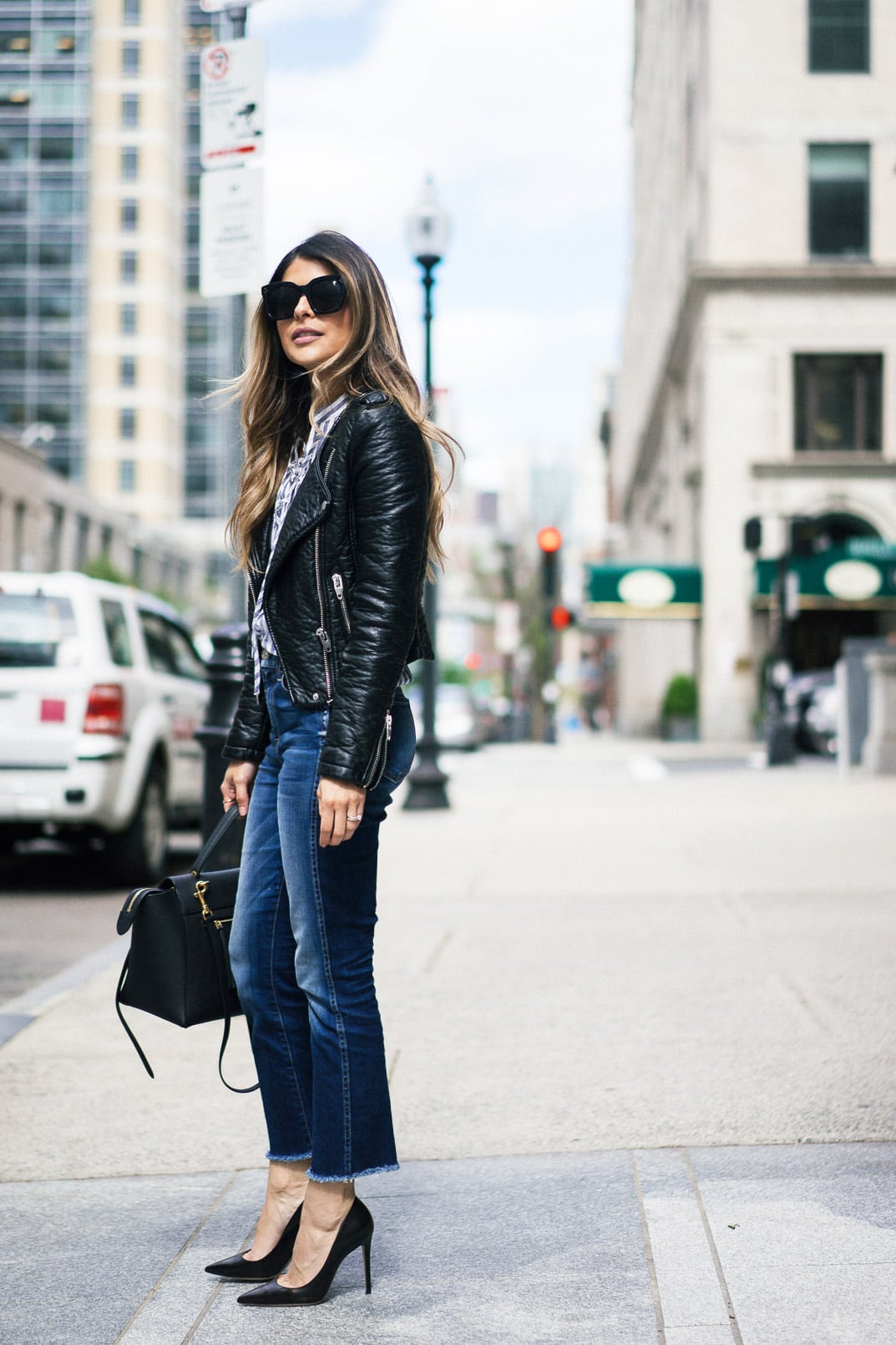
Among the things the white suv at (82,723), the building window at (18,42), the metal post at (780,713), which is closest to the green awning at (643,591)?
the metal post at (780,713)

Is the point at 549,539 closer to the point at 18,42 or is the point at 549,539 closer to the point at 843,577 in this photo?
the point at 843,577

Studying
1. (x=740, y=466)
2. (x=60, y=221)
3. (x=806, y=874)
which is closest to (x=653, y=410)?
(x=740, y=466)

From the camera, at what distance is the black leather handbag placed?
319cm

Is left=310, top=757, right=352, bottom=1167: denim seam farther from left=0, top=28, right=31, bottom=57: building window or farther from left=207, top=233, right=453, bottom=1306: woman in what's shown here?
left=0, top=28, right=31, bottom=57: building window

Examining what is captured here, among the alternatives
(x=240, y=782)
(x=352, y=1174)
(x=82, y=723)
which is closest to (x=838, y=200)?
(x=82, y=723)

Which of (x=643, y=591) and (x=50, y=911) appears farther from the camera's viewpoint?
(x=643, y=591)

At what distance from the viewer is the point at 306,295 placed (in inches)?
126

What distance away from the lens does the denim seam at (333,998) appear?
3.03m

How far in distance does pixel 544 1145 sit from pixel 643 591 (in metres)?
29.5

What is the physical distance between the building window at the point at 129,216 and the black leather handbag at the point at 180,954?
10409 cm

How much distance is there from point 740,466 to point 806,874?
23.3 m

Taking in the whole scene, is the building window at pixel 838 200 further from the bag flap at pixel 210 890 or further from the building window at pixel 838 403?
the bag flap at pixel 210 890

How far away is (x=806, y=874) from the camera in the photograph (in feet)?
30.1

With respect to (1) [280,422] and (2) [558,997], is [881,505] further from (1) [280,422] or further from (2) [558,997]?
(1) [280,422]
